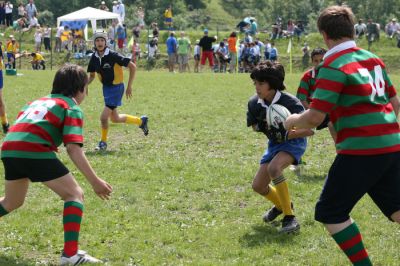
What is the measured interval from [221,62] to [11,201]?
29.6 metres

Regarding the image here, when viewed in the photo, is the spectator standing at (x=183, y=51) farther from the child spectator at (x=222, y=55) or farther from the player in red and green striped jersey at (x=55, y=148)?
the player in red and green striped jersey at (x=55, y=148)

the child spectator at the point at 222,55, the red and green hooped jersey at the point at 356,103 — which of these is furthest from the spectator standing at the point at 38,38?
the red and green hooped jersey at the point at 356,103

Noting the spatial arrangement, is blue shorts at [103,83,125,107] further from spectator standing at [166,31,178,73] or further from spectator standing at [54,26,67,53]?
spectator standing at [54,26,67,53]

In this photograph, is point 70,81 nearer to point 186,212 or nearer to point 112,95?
point 186,212

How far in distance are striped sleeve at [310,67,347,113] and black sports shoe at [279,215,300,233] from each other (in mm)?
2119

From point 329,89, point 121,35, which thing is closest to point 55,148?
point 329,89

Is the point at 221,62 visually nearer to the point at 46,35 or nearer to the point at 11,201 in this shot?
the point at 46,35

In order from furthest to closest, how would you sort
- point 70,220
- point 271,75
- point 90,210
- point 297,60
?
1. point 297,60
2. point 90,210
3. point 271,75
4. point 70,220

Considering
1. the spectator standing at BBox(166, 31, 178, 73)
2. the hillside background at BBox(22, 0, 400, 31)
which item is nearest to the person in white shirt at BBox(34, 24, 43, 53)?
the spectator standing at BBox(166, 31, 178, 73)

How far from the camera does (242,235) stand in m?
6.01

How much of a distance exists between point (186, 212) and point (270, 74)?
1828 millimetres

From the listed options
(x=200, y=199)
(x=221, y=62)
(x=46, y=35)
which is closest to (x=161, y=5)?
(x=46, y=35)

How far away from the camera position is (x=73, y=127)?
186 inches

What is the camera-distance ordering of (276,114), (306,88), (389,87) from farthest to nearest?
1. (306,88)
2. (276,114)
3. (389,87)
